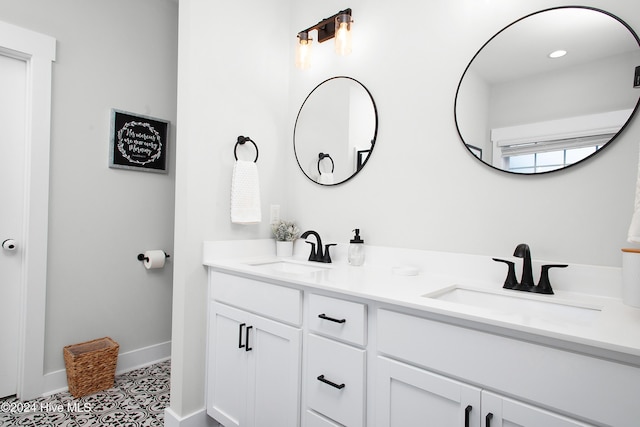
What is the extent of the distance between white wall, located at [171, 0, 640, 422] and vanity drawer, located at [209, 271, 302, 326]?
0.15 metres

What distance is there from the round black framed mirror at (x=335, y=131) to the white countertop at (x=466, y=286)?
1.54 feet

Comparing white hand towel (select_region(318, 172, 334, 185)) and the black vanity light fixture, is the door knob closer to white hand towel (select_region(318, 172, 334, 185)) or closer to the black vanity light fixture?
white hand towel (select_region(318, 172, 334, 185))

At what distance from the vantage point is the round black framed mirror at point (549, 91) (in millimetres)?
1178

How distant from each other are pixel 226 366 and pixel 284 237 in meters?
0.78

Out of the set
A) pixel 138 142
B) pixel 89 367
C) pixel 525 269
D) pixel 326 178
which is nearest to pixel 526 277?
pixel 525 269

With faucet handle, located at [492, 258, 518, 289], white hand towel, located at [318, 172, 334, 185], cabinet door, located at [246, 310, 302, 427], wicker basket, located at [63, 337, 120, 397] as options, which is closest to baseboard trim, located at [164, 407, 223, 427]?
cabinet door, located at [246, 310, 302, 427]

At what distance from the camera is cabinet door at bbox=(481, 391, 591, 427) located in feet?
2.56

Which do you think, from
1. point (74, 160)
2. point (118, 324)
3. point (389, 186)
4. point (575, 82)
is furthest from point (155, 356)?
point (575, 82)

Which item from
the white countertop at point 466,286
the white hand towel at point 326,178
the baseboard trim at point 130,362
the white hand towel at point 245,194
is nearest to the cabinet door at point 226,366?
the white countertop at point 466,286

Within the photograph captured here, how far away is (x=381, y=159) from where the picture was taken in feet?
5.86

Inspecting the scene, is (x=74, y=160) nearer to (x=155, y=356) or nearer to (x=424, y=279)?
(x=155, y=356)

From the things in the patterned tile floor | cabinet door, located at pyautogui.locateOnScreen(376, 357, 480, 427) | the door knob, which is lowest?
the patterned tile floor

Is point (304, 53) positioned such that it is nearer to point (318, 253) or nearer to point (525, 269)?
point (318, 253)

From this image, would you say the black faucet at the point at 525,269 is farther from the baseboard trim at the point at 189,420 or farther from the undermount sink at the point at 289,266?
the baseboard trim at the point at 189,420
